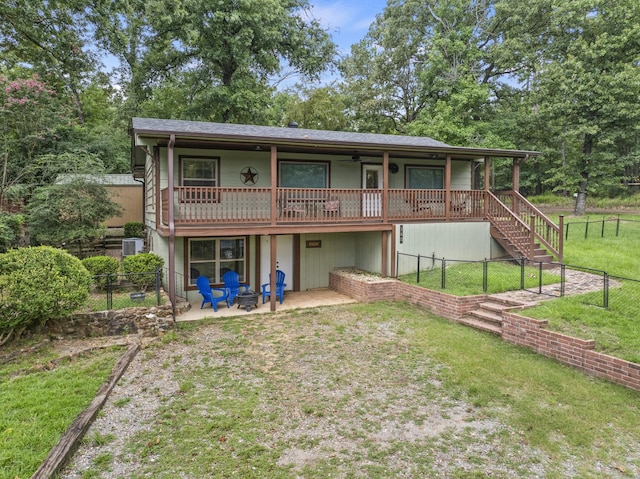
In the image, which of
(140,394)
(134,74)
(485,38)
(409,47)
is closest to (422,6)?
(409,47)

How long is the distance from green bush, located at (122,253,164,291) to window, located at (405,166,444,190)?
28.1ft

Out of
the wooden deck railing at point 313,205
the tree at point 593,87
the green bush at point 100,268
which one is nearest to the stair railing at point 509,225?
the wooden deck railing at point 313,205

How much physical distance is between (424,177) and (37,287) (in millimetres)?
11576

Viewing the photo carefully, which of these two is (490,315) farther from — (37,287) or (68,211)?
(68,211)

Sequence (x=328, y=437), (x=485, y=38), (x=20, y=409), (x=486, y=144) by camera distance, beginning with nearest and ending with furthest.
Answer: (x=328, y=437) → (x=20, y=409) → (x=486, y=144) → (x=485, y=38)

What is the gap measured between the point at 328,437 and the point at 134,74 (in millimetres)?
24396

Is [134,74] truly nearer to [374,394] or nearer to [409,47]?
[409,47]

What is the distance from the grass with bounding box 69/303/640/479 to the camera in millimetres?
3830

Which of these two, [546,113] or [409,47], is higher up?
[409,47]

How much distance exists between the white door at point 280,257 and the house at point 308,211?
0.10ft

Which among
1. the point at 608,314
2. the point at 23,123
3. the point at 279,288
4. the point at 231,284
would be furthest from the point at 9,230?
the point at 608,314

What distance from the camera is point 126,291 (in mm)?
9453

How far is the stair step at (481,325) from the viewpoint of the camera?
25.1 feet

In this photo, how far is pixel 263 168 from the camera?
11.8 meters
